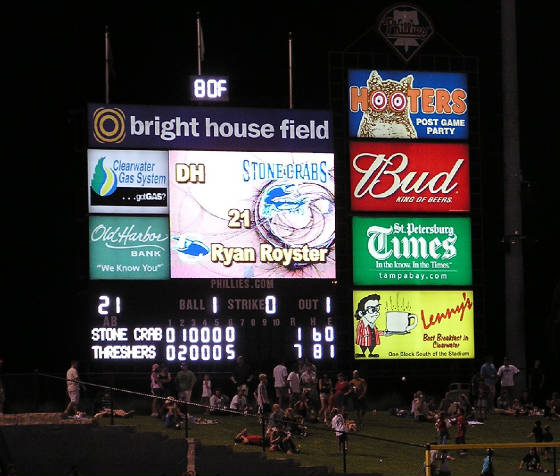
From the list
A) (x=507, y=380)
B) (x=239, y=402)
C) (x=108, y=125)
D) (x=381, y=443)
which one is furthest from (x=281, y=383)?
(x=108, y=125)

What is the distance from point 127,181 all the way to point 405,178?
22.6ft

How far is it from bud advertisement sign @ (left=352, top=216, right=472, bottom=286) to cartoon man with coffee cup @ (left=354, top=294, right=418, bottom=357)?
1.69ft

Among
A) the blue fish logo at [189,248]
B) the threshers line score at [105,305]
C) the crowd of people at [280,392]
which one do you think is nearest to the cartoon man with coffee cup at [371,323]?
the crowd of people at [280,392]

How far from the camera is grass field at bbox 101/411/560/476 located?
24484 mm

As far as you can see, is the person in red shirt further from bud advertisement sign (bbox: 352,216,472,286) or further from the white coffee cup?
bud advertisement sign (bbox: 352,216,472,286)

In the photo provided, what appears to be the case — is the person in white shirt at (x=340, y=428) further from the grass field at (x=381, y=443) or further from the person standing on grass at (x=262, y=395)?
the person standing on grass at (x=262, y=395)

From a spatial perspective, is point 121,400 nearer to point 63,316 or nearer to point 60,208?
point 63,316

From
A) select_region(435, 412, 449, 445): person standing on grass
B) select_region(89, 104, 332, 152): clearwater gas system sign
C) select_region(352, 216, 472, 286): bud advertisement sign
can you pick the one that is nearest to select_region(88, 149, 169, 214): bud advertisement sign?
select_region(89, 104, 332, 152): clearwater gas system sign

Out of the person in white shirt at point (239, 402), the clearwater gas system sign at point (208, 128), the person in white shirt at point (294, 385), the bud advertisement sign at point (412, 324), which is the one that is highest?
the clearwater gas system sign at point (208, 128)

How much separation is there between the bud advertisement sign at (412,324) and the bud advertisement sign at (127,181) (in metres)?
5.52

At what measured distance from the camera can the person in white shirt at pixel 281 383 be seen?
3105 centimetres

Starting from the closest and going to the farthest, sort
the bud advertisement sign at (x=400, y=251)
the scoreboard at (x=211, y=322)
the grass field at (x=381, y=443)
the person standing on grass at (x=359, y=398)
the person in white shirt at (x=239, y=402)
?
the grass field at (x=381, y=443), the person standing on grass at (x=359, y=398), the person in white shirt at (x=239, y=402), the scoreboard at (x=211, y=322), the bud advertisement sign at (x=400, y=251)

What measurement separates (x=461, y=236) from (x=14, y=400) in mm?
12188

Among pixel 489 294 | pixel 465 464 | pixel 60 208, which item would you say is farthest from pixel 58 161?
pixel 465 464
